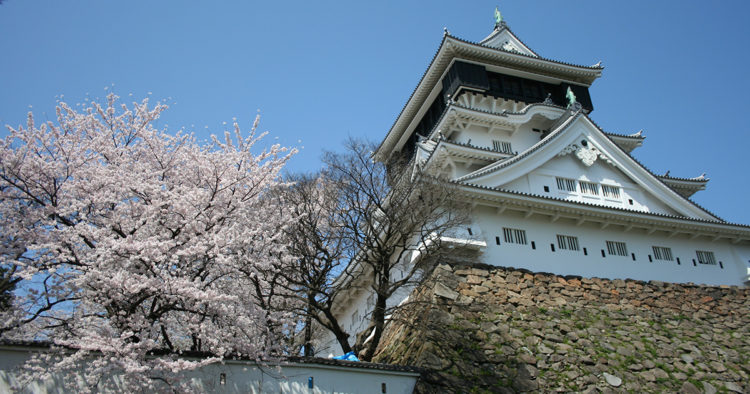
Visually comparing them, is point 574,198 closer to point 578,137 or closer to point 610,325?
point 578,137

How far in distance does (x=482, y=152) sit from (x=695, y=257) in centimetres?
720

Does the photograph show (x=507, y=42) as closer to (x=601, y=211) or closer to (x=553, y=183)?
(x=553, y=183)

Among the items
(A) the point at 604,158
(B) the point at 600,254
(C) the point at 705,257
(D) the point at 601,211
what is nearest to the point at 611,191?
(A) the point at 604,158

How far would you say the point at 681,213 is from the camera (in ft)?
57.6

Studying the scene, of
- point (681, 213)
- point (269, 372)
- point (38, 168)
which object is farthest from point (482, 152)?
point (38, 168)

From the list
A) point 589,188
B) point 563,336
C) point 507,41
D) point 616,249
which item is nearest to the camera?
point 563,336

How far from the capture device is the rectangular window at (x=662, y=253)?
54.1 feet

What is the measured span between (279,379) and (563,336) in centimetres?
678

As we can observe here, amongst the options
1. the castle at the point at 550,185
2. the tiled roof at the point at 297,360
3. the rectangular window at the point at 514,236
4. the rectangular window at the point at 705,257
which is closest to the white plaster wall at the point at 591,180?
the castle at the point at 550,185

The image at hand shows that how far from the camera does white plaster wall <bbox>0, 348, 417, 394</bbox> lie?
8.03 metres

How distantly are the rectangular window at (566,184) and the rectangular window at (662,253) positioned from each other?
2.89 meters

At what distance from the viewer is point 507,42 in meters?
24.8

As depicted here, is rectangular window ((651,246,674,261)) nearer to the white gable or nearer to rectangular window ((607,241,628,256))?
rectangular window ((607,241,628,256))

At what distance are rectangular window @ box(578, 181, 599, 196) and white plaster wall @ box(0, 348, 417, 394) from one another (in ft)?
32.3
